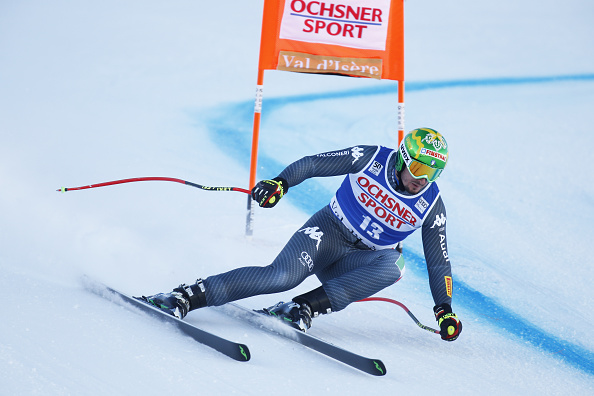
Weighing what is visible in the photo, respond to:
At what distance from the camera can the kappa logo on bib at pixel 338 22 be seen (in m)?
4.34

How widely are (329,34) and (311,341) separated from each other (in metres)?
2.18

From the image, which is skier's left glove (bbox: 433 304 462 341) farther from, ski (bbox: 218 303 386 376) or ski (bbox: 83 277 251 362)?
ski (bbox: 83 277 251 362)

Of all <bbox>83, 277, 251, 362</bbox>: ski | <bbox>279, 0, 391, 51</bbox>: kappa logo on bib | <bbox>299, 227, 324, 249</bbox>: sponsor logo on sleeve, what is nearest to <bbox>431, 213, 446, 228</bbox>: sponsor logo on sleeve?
<bbox>299, 227, 324, 249</bbox>: sponsor logo on sleeve

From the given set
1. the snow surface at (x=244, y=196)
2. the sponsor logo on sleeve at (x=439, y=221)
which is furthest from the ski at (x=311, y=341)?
the sponsor logo on sleeve at (x=439, y=221)

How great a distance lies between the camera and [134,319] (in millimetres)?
2982

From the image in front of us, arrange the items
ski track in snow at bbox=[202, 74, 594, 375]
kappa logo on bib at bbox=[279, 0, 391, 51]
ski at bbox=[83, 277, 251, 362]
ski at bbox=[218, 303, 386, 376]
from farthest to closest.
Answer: kappa logo on bib at bbox=[279, 0, 391, 51] < ski track in snow at bbox=[202, 74, 594, 375] < ski at bbox=[218, 303, 386, 376] < ski at bbox=[83, 277, 251, 362]

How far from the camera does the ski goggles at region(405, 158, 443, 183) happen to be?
10.4ft

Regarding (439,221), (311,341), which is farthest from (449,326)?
(311,341)

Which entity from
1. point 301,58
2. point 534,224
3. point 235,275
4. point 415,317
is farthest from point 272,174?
point 235,275

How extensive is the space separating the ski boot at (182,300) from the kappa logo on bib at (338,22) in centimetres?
197

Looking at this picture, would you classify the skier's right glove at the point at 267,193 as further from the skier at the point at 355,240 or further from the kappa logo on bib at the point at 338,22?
the kappa logo on bib at the point at 338,22

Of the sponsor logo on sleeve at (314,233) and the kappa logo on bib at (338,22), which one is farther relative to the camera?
the kappa logo on bib at (338,22)

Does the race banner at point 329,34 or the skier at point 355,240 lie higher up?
the race banner at point 329,34

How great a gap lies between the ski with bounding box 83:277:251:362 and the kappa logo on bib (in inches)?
79.7
